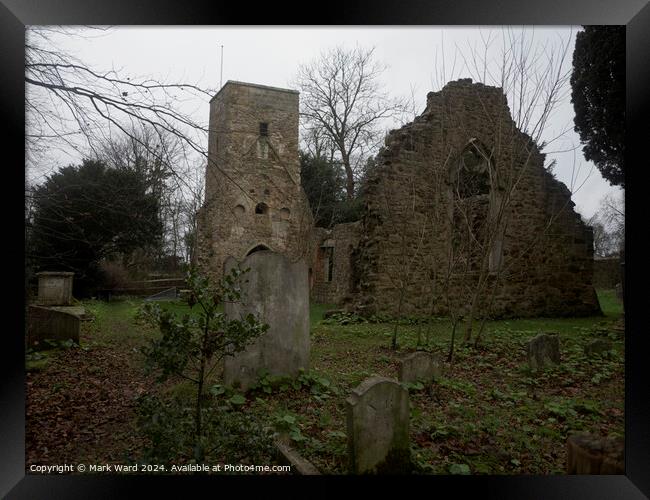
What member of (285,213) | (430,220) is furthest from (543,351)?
(285,213)

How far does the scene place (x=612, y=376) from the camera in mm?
4070

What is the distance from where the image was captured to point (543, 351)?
5113mm

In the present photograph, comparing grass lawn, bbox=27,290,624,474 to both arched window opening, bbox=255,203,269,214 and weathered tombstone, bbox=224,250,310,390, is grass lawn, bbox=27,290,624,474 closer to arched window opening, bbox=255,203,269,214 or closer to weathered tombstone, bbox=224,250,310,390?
weathered tombstone, bbox=224,250,310,390

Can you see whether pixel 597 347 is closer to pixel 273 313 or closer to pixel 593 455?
pixel 593 455

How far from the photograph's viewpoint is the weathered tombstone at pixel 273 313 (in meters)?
4.25

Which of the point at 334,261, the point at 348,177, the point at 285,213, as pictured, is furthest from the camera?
the point at 334,261

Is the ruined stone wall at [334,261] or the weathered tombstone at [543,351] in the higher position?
the ruined stone wall at [334,261]

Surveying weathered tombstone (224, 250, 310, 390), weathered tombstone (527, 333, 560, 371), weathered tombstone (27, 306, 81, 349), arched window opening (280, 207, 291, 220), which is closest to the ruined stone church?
arched window opening (280, 207, 291, 220)

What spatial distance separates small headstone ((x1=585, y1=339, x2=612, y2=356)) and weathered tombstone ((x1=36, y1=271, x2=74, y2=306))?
5.84 metres

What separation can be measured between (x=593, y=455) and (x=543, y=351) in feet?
9.84

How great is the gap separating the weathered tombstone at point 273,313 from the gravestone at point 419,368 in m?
1.04

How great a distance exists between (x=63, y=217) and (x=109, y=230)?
0.41 m

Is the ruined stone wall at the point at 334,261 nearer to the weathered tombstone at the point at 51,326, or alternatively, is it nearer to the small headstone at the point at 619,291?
the weathered tombstone at the point at 51,326
